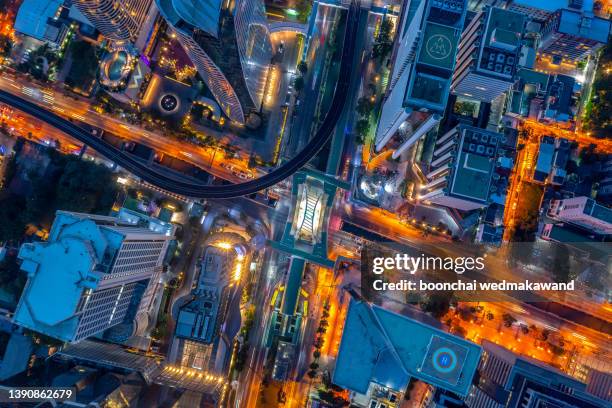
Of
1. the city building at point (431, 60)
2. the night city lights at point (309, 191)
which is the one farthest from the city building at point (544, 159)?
the city building at point (431, 60)

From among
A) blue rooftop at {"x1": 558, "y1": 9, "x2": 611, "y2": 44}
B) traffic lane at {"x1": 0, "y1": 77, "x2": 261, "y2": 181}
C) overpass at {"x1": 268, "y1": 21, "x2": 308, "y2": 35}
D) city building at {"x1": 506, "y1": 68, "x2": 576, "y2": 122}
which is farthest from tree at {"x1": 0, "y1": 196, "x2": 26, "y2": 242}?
blue rooftop at {"x1": 558, "y1": 9, "x2": 611, "y2": 44}

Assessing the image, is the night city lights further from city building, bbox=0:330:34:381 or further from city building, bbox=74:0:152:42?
city building, bbox=74:0:152:42

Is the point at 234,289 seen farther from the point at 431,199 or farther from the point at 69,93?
the point at 69,93

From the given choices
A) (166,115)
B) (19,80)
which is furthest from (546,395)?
(19,80)

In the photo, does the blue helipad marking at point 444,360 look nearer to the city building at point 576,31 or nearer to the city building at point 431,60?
the city building at point 431,60

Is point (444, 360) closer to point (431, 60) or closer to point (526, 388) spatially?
point (526, 388)
